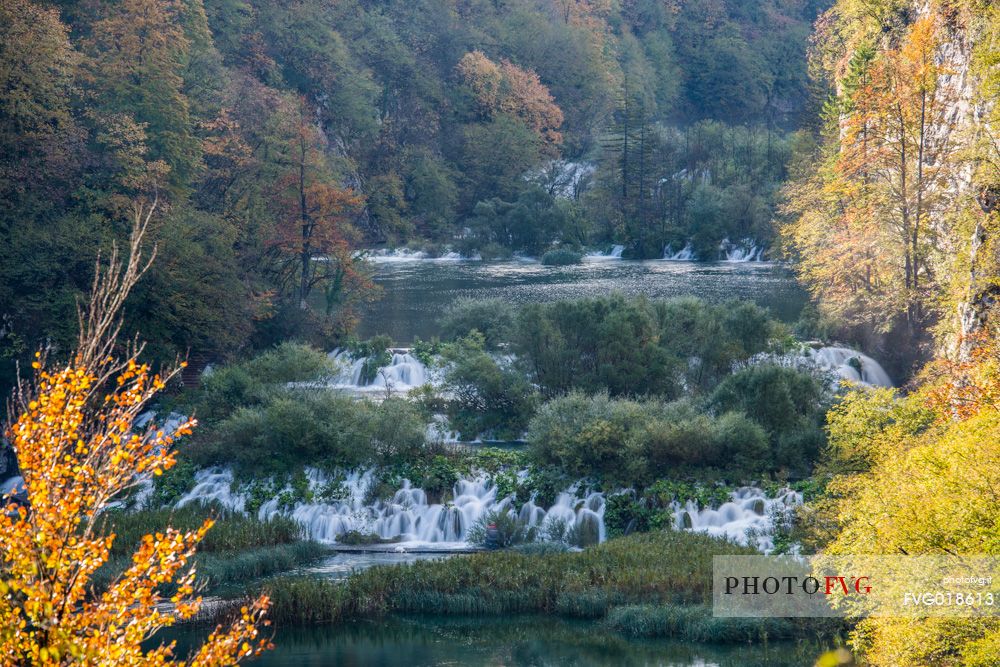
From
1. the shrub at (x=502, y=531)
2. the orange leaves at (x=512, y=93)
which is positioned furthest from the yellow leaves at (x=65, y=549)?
the orange leaves at (x=512, y=93)

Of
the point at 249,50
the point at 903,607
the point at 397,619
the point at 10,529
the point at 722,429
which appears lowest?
the point at 397,619

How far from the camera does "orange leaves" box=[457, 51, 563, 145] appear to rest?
8338 cm

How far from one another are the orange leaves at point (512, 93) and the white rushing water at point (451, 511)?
63206 mm

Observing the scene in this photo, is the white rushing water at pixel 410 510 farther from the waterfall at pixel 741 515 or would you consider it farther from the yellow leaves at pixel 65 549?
the yellow leaves at pixel 65 549

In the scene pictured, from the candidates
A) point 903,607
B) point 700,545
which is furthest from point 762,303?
point 903,607

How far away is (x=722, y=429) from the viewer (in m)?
22.0

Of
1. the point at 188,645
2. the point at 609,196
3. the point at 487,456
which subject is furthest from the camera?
the point at 609,196

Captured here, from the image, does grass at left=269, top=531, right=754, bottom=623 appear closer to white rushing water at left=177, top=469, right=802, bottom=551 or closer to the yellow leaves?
white rushing water at left=177, top=469, right=802, bottom=551

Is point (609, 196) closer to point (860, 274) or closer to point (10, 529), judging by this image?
point (860, 274)

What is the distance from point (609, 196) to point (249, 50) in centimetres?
2450

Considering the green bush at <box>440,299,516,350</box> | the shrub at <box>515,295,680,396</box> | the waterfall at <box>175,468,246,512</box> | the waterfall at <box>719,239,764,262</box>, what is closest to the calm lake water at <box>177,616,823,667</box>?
the waterfall at <box>175,468,246,512</box>

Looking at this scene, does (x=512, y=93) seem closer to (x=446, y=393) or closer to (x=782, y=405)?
(x=446, y=393)

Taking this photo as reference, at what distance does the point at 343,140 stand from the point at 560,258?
21951 millimetres

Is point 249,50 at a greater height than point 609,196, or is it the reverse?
A: point 249,50
